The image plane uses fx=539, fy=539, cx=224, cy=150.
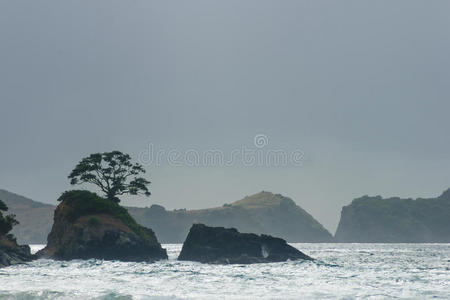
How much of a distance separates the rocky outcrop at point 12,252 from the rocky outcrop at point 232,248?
1984 cm

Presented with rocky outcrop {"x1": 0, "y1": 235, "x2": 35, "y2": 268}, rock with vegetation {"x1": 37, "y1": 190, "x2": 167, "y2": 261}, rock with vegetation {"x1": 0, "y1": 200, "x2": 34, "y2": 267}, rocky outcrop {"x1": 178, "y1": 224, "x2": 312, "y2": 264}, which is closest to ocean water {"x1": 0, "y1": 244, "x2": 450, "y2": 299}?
rocky outcrop {"x1": 0, "y1": 235, "x2": 35, "y2": 268}

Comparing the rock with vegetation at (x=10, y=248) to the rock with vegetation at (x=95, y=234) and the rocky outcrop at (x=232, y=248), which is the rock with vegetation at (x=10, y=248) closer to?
the rock with vegetation at (x=95, y=234)

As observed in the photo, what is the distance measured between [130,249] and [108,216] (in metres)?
6.58

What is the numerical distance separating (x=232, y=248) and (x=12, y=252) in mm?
26292

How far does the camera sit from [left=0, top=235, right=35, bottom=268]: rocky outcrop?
5752cm

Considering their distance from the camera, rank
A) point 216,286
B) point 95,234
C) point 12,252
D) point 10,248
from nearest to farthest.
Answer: point 216,286 → point 12,252 → point 10,248 → point 95,234

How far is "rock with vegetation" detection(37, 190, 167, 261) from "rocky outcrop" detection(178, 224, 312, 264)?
19.8 ft

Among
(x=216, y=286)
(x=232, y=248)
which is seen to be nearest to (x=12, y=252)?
(x=232, y=248)

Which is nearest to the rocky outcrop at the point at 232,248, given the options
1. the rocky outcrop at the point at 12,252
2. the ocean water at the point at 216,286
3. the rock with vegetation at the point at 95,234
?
the rock with vegetation at the point at 95,234

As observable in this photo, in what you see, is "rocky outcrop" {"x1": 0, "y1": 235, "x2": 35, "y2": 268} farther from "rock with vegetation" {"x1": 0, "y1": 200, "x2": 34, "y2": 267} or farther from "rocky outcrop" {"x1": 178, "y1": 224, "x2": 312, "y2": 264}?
"rocky outcrop" {"x1": 178, "y1": 224, "x2": 312, "y2": 264}

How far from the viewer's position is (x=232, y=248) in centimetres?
6762

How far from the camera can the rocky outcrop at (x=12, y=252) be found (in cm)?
5752

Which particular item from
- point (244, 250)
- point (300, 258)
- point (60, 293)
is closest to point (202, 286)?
point (60, 293)

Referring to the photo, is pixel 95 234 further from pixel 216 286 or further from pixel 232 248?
pixel 216 286
